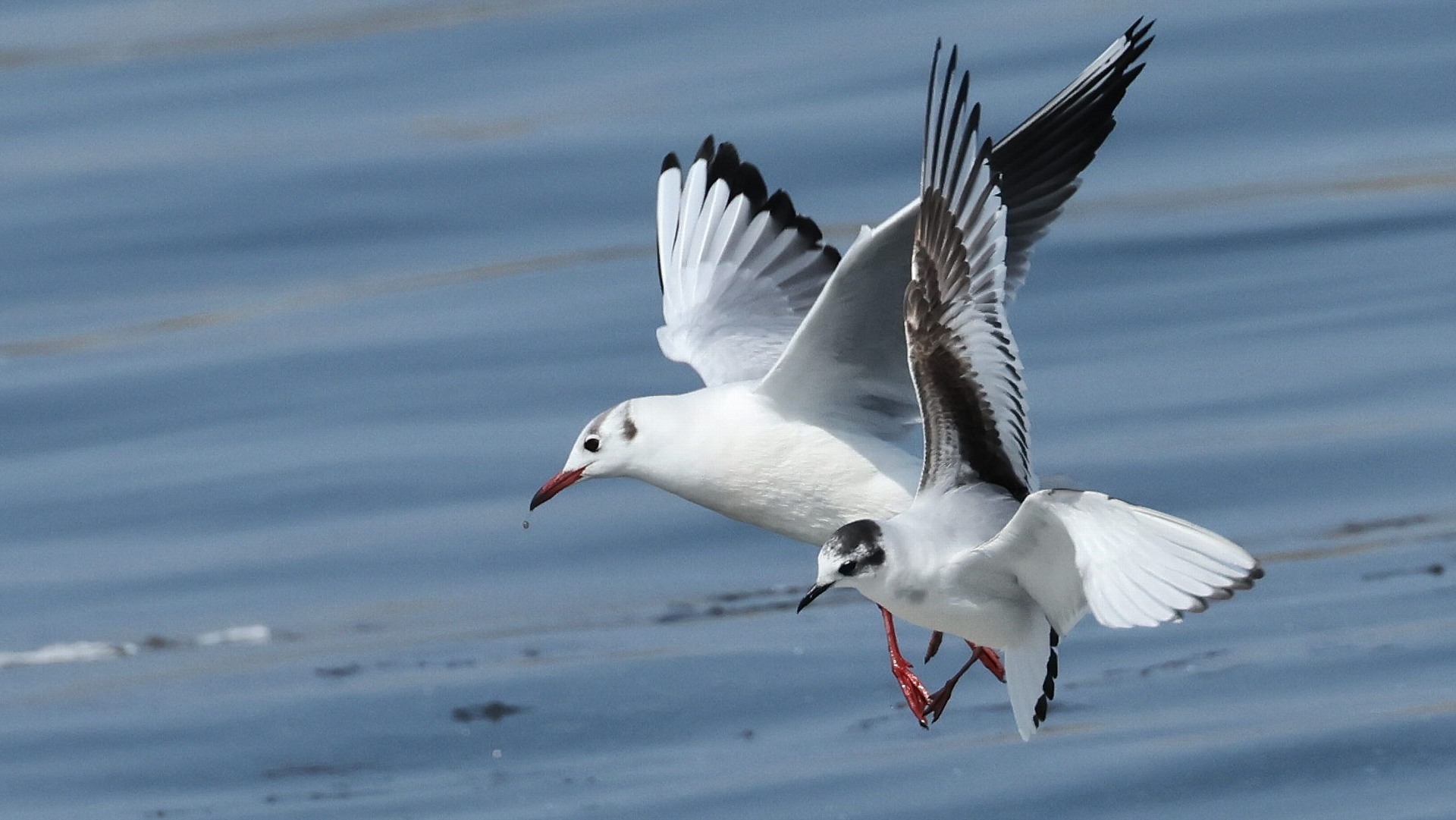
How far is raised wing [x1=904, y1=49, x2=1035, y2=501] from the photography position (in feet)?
19.2

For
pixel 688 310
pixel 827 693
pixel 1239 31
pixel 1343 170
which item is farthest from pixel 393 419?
pixel 1239 31

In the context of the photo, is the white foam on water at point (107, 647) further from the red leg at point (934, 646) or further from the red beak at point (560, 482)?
the red leg at point (934, 646)

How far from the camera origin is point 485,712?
9.95 m

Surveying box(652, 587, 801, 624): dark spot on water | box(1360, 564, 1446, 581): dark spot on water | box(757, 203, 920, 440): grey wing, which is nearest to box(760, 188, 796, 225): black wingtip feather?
box(757, 203, 920, 440): grey wing

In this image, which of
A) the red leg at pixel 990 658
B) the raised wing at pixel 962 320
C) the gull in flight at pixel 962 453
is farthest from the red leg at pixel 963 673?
the raised wing at pixel 962 320

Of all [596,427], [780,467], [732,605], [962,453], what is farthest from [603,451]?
[732,605]

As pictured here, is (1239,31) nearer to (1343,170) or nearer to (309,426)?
(1343,170)

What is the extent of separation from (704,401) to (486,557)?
369cm

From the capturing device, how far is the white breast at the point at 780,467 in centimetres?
728

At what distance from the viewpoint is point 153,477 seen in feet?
38.9

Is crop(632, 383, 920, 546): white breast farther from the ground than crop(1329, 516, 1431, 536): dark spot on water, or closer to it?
farther from the ground

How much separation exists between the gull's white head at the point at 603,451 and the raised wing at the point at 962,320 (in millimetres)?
1682

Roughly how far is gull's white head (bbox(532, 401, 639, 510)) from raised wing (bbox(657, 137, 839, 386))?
498 mm

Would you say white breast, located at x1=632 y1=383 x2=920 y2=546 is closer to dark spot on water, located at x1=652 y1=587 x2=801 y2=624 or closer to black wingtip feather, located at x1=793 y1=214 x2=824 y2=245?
black wingtip feather, located at x1=793 y1=214 x2=824 y2=245
